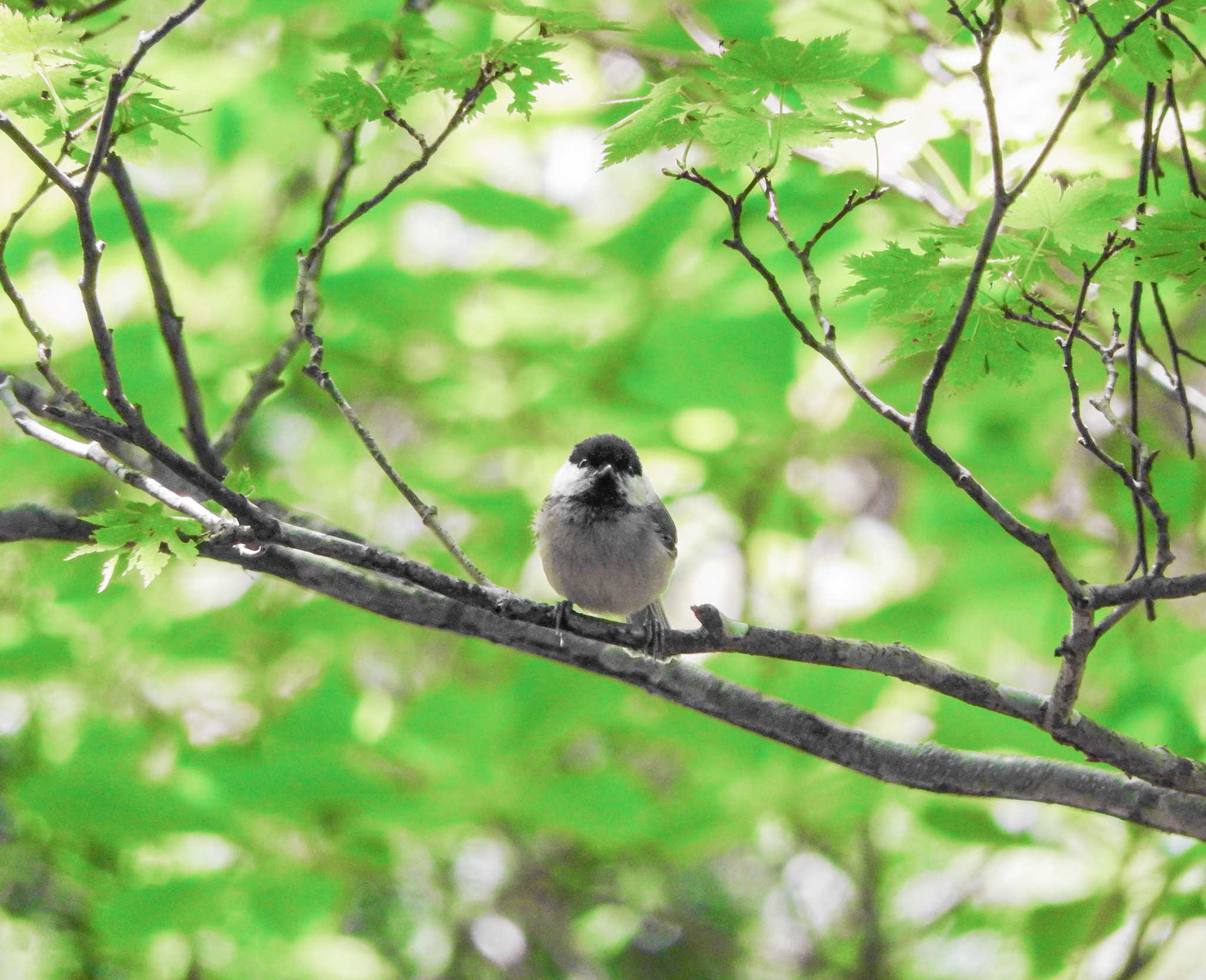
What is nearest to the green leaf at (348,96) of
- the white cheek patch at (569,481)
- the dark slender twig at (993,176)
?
the dark slender twig at (993,176)

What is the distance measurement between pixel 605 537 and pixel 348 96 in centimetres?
149

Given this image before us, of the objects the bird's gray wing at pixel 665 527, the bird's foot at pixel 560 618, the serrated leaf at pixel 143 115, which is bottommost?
the bird's foot at pixel 560 618

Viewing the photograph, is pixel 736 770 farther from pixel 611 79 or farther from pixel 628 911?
pixel 611 79

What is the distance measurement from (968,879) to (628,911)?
→ 4.13ft

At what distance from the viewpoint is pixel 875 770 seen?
2.25 m

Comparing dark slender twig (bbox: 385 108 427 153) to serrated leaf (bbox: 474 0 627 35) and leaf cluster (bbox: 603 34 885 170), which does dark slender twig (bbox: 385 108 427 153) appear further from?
leaf cluster (bbox: 603 34 885 170)

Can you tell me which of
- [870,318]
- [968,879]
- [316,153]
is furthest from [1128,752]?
[316,153]

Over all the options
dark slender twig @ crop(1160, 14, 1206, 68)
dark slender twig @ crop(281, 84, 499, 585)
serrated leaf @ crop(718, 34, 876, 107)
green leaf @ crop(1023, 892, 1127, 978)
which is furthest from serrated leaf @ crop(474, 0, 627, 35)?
green leaf @ crop(1023, 892, 1127, 978)

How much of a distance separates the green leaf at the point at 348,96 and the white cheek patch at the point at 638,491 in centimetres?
147

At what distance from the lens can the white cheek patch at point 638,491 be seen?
329 cm

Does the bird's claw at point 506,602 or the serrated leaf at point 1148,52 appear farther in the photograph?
the bird's claw at point 506,602

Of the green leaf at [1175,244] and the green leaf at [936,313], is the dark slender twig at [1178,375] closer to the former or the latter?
the green leaf at [1175,244]

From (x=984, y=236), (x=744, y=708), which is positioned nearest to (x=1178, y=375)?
(x=984, y=236)

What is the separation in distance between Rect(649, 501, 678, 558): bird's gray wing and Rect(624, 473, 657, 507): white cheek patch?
0.10 feet
